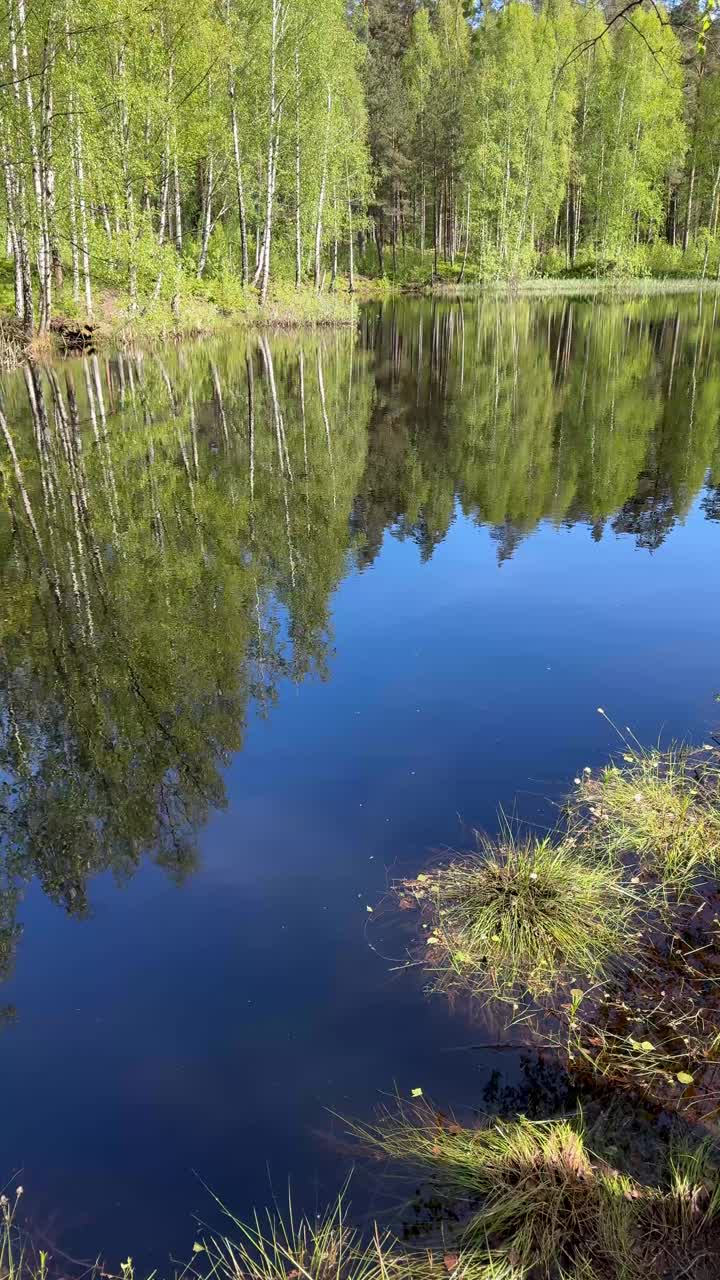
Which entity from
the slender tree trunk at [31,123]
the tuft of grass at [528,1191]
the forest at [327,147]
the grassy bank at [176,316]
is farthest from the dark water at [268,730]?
the grassy bank at [176,316]

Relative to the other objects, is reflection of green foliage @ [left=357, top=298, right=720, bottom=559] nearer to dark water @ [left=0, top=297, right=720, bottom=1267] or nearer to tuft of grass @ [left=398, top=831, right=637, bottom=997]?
dark water @ [left=0, top=297, right=720, bottom=1267]

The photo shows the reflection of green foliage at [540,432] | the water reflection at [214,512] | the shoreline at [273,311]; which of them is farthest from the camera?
the shoreline at [273,311]

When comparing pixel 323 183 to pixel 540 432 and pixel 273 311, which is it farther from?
pixel 540 432

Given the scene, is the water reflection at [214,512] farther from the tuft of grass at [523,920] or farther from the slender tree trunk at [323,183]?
the slender tree trunk at [323,183]

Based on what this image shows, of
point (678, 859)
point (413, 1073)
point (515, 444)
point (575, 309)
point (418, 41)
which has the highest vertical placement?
point (418, 41)

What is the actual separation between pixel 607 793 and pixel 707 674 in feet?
8.25

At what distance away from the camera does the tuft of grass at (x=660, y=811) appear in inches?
193

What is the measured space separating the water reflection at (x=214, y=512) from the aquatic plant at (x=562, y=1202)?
2510mm

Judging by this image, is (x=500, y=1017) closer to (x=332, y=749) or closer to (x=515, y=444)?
(x=332, y=749)

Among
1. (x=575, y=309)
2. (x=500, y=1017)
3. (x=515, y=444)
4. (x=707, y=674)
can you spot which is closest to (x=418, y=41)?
(x=575, y=309)

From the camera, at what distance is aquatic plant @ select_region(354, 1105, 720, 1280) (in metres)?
2.76

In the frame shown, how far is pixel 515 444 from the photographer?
51.6 ft

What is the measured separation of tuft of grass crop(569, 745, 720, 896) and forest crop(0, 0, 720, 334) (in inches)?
152

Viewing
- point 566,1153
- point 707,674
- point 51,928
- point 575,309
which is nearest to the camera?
point 566,1153
